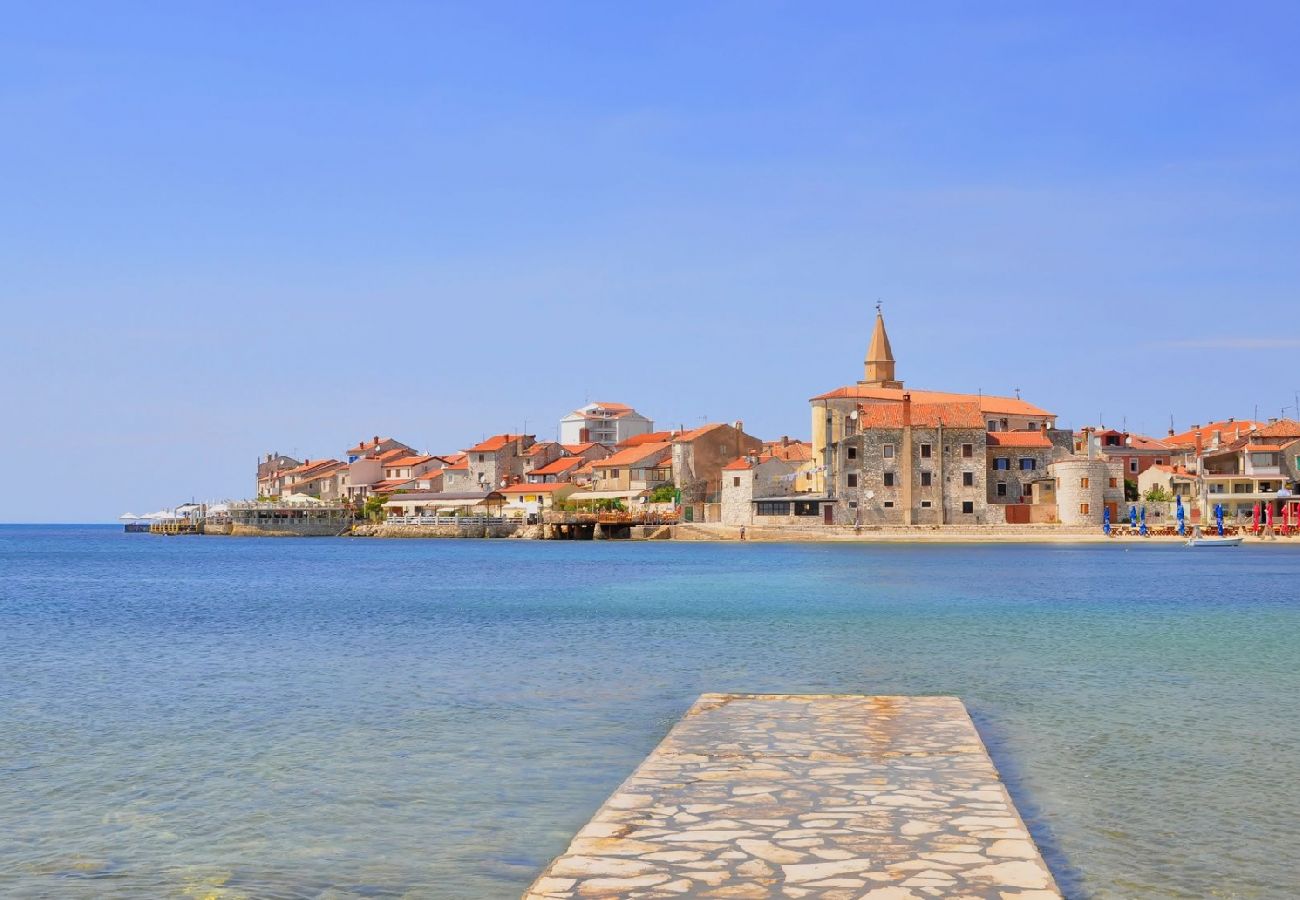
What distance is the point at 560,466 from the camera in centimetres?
14038

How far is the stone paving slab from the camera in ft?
26.0

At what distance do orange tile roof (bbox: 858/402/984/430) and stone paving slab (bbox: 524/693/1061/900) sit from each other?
283ft

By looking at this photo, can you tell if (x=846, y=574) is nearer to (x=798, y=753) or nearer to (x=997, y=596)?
(x=997, y=596)

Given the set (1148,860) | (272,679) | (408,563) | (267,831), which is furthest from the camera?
(408,563)

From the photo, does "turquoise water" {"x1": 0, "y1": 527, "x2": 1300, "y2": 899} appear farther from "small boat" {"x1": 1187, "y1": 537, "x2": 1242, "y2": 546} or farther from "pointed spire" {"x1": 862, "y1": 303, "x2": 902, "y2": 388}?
"pointed spire" {"x1": 862, "y1": 303, "x2": 902, "y2": 388}

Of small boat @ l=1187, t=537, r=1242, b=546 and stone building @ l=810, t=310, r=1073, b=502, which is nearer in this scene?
small boat @ l=1187, t=537, r=1242, b=546

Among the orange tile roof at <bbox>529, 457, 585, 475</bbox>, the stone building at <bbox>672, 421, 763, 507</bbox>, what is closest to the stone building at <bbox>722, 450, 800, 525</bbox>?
the stone building at <bbox>672, 421, 763, 507</bbox>

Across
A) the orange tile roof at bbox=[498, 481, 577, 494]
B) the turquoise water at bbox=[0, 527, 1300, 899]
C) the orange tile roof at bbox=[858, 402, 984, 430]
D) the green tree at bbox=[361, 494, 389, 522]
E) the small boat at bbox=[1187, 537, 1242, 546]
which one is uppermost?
the orange tile roof at bbox=[858, 402, 984, 430]

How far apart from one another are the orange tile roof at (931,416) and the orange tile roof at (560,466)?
148ft

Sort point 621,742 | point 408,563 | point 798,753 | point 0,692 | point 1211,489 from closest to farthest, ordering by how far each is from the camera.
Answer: point 798,753
point 621,742
point 0,692
point 408,563
point 1211,489

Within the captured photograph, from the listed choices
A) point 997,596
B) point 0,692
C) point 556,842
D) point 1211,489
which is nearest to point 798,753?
point 556,842

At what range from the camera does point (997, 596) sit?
4178 centimetres

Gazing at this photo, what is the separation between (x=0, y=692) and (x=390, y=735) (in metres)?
7.85

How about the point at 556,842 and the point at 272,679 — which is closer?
the point at 556,842
